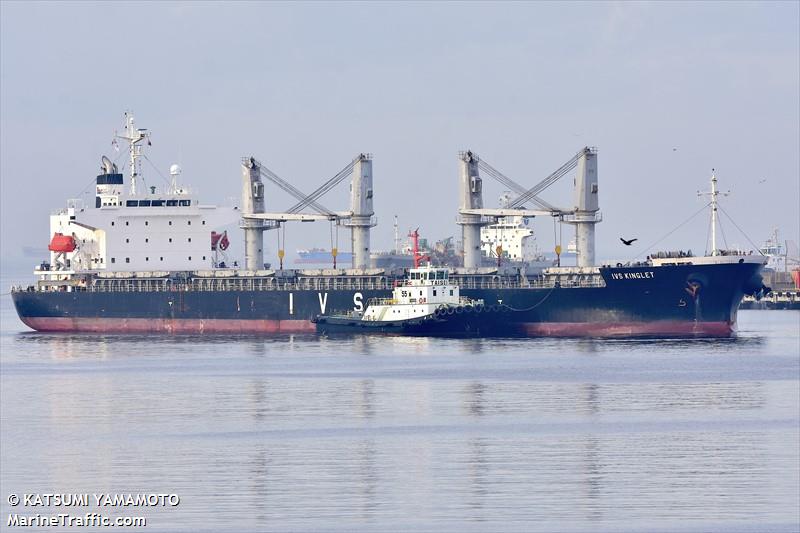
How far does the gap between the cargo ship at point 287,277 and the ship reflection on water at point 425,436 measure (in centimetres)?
460

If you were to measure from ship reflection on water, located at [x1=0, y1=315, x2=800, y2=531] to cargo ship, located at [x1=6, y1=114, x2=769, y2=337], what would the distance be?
4.60 m

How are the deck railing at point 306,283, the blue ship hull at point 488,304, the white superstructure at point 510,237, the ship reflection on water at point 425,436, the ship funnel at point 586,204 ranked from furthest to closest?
the white superstructure at point 510,237
the ship funnel at point 586,204
the deck railing at point 306,283
the blue ship hull at point 488,304
the ship reflection on water at point 425,436

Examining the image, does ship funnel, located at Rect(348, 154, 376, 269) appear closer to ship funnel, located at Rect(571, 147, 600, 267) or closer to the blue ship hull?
the blue ship hull

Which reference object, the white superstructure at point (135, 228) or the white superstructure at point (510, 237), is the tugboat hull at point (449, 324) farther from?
the white superstructure at point (510, 237)

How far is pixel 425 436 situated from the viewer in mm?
33438

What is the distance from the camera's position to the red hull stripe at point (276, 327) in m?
58.9

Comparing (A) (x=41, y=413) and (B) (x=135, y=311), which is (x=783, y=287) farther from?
(A) (x=41, y=413)

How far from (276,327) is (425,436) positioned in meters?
33.5

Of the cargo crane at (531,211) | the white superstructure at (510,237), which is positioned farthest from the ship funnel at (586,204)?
the white superstructure at (510,237)

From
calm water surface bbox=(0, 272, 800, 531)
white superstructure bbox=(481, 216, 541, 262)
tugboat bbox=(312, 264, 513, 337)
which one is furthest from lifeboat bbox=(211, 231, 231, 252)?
white superstructure bbox=(481, 216, 541, 262)

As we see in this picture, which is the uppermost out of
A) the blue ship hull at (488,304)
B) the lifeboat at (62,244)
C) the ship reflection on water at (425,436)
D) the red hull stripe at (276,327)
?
the lifeboat at (62,244)

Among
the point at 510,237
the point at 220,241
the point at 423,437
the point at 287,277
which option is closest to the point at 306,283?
the point at 287,277

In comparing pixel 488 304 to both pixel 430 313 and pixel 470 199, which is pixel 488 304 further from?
pixel 470 199

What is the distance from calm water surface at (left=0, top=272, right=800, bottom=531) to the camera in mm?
25516
